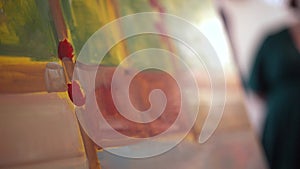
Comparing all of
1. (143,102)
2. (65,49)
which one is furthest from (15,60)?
(143,102)

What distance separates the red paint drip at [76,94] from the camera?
1.29 feet

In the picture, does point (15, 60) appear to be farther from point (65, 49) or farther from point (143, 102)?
point (143, 102)

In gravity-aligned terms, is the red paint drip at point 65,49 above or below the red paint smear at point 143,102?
above

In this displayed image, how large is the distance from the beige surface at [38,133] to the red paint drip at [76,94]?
12mm

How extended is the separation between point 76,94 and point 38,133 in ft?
0.19

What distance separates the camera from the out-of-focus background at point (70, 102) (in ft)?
1.16

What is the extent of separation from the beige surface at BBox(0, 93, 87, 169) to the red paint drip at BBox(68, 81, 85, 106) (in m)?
0.01

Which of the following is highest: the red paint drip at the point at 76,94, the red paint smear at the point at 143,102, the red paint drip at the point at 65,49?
the red paint drip at the point at 65,49

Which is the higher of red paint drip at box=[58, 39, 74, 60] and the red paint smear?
red paint drip at box=[58, 39, 74, 60]

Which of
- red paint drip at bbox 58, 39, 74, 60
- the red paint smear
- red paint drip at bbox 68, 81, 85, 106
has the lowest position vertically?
the red paint smear

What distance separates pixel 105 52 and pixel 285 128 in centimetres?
71

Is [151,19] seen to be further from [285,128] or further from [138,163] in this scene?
[285,128]

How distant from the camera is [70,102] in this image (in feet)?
1.28

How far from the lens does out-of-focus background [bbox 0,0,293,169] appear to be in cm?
35
